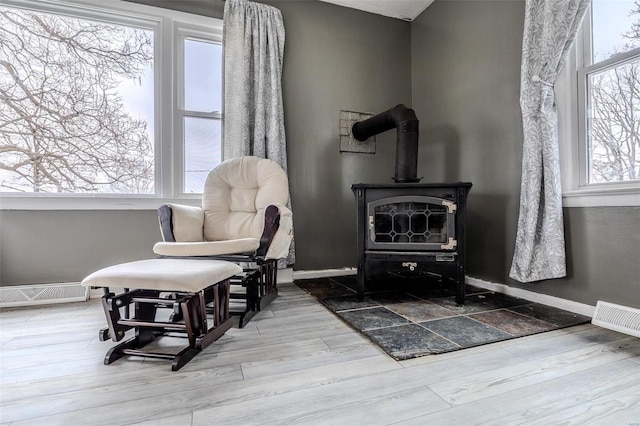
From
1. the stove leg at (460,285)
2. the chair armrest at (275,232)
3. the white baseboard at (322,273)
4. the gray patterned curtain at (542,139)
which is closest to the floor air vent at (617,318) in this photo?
the gray patterned curtain at (542,139)

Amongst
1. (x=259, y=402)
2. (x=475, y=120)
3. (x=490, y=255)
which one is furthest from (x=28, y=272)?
(x=475, y=120)

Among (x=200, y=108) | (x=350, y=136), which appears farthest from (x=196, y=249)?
(x=350, y=136)

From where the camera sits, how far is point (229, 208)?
2.35 meters

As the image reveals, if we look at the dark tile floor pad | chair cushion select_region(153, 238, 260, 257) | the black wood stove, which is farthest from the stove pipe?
chair cushion select_region(153, 238, 260, 257)

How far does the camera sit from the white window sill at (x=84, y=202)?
87.2 inches

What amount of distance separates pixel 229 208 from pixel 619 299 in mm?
2470

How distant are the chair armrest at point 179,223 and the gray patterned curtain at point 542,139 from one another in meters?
2.18

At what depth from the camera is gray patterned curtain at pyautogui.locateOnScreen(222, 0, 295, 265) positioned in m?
2.62

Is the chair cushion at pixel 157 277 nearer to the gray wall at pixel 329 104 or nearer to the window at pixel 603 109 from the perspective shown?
the gray wall at pixel 329 104

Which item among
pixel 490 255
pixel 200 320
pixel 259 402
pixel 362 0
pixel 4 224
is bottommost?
pixel 259 402

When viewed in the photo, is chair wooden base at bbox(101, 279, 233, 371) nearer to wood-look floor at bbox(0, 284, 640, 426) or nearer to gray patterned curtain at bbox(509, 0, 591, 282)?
wood-look floor at bbox(0, 284, 640, 426)

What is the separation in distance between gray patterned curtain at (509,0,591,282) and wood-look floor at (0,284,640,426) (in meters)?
0.51

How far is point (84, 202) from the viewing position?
7.75 ft

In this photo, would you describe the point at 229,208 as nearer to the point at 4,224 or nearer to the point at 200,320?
the point at 200,320
